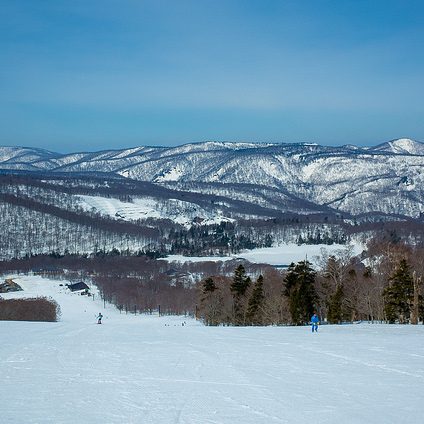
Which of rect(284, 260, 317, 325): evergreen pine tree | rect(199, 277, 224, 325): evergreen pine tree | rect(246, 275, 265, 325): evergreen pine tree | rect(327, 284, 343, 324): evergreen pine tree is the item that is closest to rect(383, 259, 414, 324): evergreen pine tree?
rect(327, 284, 343, 324): evergreen pine tree

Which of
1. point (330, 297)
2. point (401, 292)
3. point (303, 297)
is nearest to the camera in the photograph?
point (401, 292)

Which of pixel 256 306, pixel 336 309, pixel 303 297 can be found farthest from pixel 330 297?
pixel 256 306

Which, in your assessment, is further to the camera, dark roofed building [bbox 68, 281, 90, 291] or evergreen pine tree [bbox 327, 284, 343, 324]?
dark roofed building [bbox 68, 281, 90, 291]

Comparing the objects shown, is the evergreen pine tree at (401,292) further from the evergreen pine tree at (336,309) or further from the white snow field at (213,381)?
the white snow field at (213,381)

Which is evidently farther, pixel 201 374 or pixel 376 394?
pixel 201 374

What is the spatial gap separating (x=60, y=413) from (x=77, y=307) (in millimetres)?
108387

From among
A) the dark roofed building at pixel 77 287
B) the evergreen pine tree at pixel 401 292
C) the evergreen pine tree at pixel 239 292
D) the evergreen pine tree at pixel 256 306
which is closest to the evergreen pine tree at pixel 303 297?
the evergreen pine tree at pixel 256 306

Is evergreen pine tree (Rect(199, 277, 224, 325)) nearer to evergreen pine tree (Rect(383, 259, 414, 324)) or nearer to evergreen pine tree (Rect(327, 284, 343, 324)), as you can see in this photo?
evergreen pine tree (Rect(327, 284, 343, 324))

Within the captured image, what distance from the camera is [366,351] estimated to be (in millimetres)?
19531

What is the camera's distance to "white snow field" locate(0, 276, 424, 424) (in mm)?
10227

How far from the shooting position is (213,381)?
13.7 metres

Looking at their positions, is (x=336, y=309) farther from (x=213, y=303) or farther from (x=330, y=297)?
(x=213, y=303)

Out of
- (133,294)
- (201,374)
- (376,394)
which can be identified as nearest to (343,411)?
(376,394)

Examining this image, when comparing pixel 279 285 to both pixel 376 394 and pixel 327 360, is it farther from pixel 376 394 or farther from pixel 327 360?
pixel 376 394
